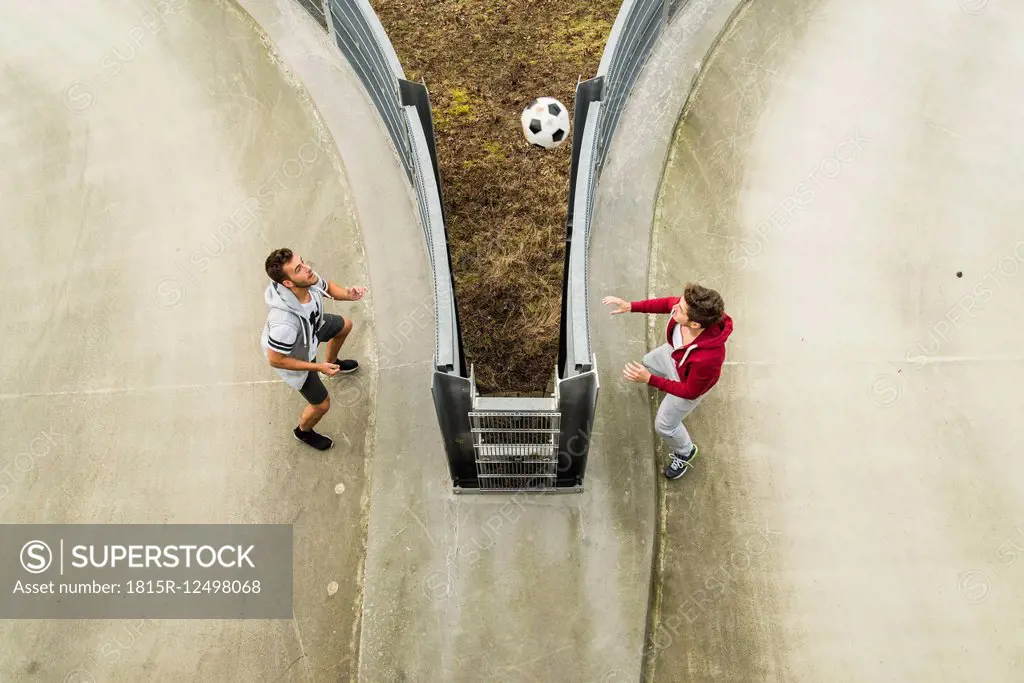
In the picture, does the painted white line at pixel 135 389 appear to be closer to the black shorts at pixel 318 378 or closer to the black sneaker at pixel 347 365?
the black sneaker at pixel 347 365

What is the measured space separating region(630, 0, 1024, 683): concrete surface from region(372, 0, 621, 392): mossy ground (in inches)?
34.4

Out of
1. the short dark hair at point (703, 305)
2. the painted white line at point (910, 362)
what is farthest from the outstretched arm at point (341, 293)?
the painted white line at point (910, 362)

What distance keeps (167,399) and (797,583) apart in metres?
4.87

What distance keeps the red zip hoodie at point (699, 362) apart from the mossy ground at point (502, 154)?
1537mm

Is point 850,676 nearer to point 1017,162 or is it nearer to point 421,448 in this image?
point 421,448

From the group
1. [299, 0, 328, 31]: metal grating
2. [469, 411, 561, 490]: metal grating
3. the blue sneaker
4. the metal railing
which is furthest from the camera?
[299, 0, 328, 31]: metal grating

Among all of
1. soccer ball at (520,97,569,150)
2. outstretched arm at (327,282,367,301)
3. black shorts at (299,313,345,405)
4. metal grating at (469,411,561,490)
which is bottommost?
metal grating at (469,411,561,490)

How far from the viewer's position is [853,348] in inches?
215

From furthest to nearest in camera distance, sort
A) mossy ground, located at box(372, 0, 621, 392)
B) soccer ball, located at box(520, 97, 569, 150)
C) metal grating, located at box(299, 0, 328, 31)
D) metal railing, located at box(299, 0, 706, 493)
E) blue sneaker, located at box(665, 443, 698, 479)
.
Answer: metal grating, located at box(299, 0, 328, 31), mossy ground, located at box(372, 0, 621, 392), soccer ball, located at box(520, 97, 569, 150), blue sneaker, located at box(665, 443, 698, 479), metal railing, located at box(299, 0, 706, 493)

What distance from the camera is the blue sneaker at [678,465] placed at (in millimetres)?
4809

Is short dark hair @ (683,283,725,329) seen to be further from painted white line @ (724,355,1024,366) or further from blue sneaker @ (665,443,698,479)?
painted white line @ (724,355,1024,366)

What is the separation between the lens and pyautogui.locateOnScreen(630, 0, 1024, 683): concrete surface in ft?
14.9

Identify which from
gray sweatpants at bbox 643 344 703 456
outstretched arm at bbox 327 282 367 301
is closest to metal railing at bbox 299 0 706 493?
gray sweatpants at bbox 643 344 703 456

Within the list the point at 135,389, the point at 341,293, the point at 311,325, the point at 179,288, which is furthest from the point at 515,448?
the point at 179,288
